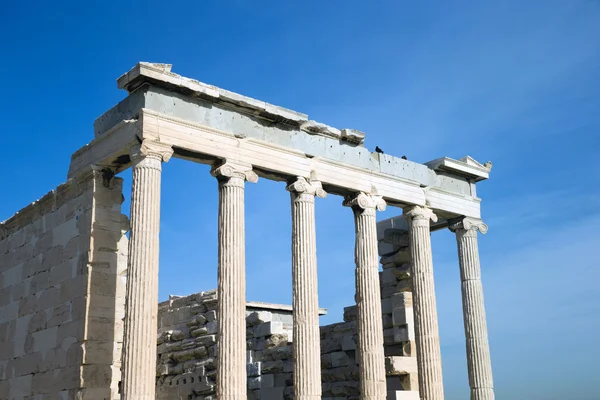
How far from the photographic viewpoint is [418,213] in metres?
21.7

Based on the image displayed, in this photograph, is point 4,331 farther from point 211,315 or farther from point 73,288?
point 211,315

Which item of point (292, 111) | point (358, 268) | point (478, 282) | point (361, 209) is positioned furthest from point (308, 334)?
point (478, 282)

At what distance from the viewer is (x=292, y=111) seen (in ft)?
63.3

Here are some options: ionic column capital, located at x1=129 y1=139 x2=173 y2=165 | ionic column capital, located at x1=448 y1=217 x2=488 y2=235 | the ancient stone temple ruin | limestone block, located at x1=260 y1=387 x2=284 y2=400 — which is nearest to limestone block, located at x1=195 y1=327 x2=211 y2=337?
the ancient stone temple ruin

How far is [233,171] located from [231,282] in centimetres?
266

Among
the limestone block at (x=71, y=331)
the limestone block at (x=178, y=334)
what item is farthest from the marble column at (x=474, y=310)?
the limestone block at (x=71, y=331)

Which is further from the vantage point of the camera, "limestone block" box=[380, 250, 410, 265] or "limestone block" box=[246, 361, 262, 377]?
"limestone block" box=[380, 250, 410, 265]

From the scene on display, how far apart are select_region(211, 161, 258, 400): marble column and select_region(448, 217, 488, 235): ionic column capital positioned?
7.87m

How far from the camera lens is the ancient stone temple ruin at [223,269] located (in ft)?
54.8

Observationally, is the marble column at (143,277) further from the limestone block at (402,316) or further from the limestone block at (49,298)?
the limestone block at (402,316)

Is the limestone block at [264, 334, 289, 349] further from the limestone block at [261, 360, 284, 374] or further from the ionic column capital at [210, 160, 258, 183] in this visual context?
the ionic column capital at [210, 160, 258, 183]

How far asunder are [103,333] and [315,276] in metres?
5.23

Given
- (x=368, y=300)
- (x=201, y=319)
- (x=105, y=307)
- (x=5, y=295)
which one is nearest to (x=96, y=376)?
(x=105, y=307)

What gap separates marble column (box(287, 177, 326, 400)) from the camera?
1786 centimetres
